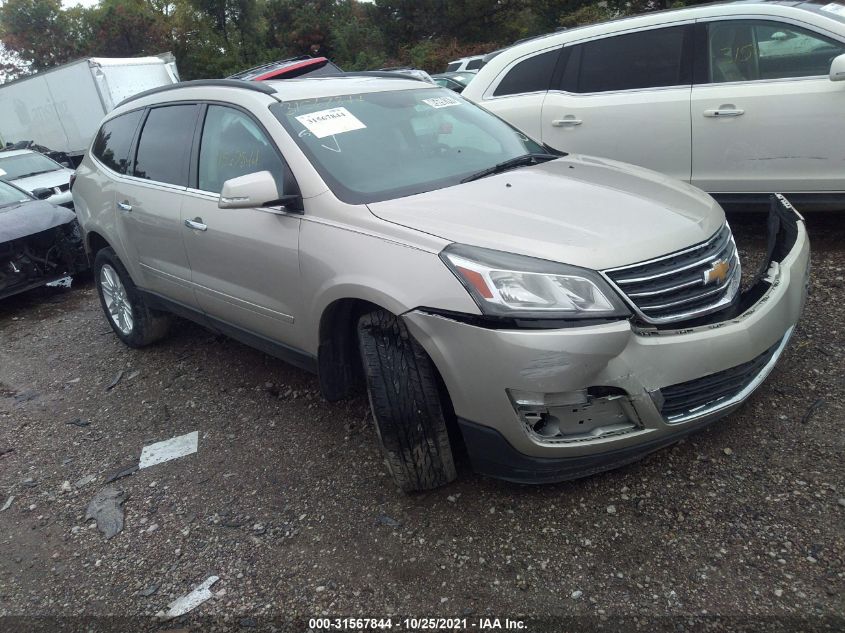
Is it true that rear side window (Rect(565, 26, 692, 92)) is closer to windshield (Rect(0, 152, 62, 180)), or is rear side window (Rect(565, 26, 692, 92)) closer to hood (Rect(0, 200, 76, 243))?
hood (Rect(0, 200, 76, 243))

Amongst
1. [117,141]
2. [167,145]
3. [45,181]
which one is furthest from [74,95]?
[167,145]

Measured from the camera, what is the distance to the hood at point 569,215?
2.61 meters

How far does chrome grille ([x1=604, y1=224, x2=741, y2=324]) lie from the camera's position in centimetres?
255

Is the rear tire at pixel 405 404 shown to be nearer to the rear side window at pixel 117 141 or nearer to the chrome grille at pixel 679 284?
the chrome grille at pixel 679 284

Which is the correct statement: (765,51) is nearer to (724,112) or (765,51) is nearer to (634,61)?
(724,112)

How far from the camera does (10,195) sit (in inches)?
296

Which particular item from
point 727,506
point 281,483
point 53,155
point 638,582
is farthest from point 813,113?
point 53,155

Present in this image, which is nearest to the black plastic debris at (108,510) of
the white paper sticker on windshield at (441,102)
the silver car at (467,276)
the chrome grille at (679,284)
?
the silver car at (467,276)

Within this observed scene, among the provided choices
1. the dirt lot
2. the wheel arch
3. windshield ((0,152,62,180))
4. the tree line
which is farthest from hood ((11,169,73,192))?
the tree line

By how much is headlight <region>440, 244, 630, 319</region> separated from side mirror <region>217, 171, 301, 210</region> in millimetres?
1023

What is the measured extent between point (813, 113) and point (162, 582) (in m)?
4.56

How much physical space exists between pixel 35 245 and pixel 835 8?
7152 mm

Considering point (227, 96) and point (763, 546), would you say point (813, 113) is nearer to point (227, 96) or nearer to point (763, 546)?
point (763, 546)

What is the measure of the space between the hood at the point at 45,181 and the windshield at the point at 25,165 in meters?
0.16
